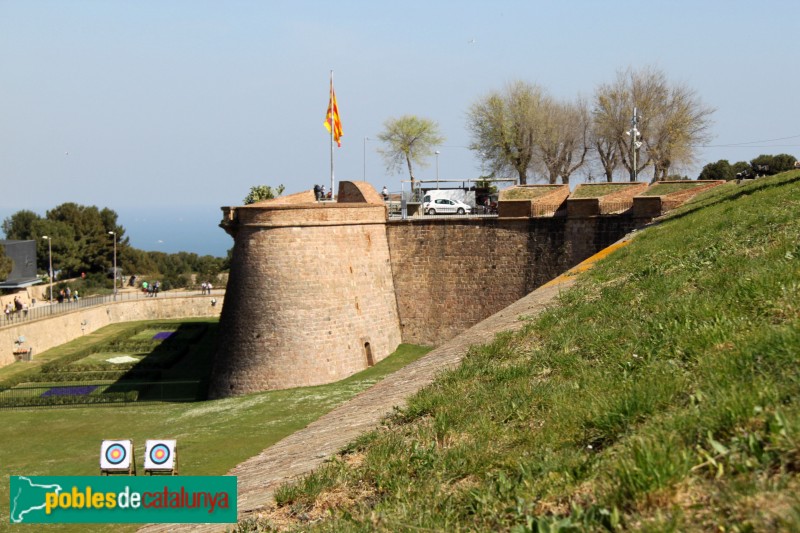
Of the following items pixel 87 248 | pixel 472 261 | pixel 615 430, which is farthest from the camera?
pixel 87 248

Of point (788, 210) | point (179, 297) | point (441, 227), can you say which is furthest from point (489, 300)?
point (179, 297)

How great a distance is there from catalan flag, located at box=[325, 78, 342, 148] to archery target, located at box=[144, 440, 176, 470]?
967 inches

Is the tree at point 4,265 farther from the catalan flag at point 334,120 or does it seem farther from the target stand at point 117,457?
the target stand at point 117,457

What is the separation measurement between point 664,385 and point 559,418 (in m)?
0.74

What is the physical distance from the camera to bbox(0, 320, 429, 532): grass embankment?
60.9 feet

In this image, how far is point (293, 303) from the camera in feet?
84.3

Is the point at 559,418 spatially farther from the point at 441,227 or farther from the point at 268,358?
the point at 441,227

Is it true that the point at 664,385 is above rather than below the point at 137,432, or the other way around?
above

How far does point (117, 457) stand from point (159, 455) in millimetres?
1449

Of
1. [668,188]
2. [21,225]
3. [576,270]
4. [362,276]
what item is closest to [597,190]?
[668,188]

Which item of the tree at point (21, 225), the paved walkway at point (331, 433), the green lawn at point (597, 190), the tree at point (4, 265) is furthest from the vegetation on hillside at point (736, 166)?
the tree at point (21, 225)

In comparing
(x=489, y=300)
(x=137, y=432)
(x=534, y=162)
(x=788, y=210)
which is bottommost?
(x=137, y=432)

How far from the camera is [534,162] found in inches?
1919

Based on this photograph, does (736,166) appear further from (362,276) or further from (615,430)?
(615,430)
